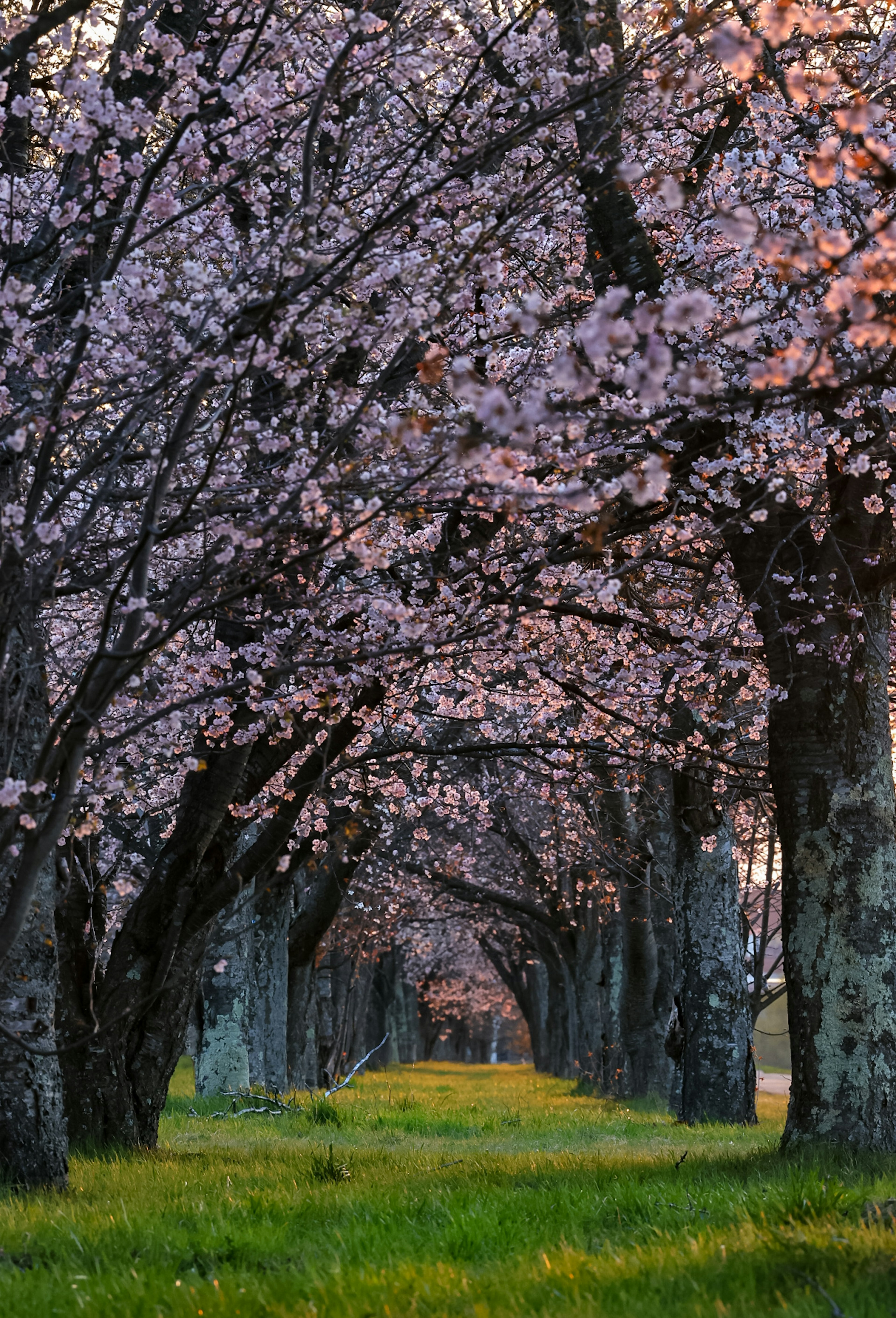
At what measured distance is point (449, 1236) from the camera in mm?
5145

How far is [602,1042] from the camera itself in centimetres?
2130

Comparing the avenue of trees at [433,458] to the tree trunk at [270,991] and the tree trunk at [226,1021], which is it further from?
the tree trunk at [270,991]

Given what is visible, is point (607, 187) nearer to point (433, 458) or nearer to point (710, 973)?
point (433, 458)

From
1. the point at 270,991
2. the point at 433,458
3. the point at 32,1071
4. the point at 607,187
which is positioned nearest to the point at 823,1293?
the point at 433,458

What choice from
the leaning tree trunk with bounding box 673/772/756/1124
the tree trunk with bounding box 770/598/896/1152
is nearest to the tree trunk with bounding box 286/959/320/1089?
the leaning tree trunk with bounding box 673/772/756/1124

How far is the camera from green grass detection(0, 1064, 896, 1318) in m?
3.99

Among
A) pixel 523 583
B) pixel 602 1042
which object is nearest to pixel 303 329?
pixel 523 583

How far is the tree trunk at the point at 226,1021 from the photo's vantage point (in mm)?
14219

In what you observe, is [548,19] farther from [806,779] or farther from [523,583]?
[806,779]

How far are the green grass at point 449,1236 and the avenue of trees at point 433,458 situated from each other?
2.65 feet

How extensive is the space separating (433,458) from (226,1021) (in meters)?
11.3

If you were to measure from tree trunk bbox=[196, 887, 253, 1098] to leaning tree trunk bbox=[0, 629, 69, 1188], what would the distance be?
24.8 feet

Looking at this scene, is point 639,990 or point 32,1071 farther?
point 639,990

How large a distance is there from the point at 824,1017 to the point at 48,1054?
182 inches
